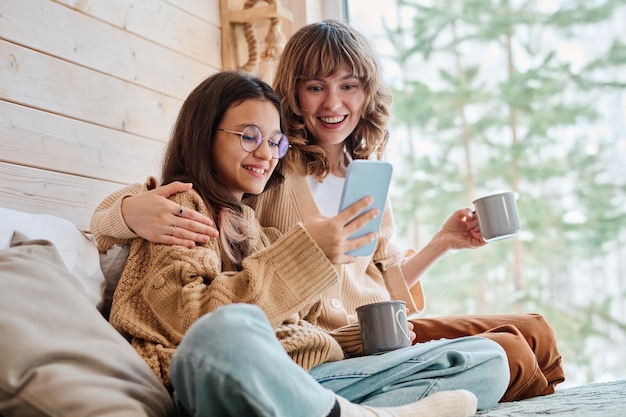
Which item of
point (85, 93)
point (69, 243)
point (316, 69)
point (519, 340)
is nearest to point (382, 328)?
point (519, 340)

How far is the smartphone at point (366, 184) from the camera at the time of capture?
1389mm

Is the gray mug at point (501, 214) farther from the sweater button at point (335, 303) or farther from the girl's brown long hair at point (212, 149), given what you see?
the girl's brown long hair at point (212, 149)

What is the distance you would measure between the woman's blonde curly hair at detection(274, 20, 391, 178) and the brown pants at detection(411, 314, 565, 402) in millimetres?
495

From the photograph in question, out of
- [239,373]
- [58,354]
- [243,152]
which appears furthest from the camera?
[243,152]

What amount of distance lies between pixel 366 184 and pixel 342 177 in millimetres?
694

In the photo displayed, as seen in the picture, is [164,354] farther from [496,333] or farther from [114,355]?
[496,333]

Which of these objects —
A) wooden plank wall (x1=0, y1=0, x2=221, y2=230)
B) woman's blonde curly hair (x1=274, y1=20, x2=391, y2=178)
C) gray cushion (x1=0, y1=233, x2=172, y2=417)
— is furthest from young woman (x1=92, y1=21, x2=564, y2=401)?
gray cushion (x1=0, y1=233, x2=172, y2=417)

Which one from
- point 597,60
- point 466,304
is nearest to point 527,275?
point 466,304

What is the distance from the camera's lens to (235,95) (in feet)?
5.53

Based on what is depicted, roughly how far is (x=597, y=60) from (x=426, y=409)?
355 centimetres

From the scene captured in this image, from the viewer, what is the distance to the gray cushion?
100 centimetres

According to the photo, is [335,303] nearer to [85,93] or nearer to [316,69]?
[316,69]

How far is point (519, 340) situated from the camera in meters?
1.73

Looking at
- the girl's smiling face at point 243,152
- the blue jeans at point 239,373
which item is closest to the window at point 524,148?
the girl's smiling face at point 243,152
